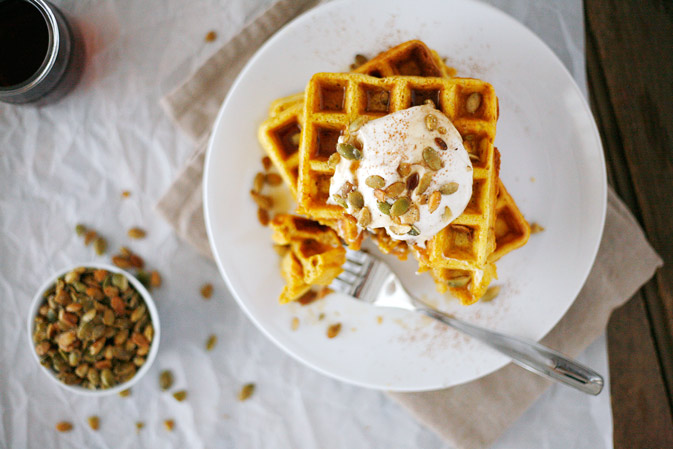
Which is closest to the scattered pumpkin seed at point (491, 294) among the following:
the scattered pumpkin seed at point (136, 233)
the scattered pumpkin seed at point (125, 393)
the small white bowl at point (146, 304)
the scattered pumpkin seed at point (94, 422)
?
the small white bowl at point (146, 304)

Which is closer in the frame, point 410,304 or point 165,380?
point 410,304

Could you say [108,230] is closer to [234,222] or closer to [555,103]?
[234,222]

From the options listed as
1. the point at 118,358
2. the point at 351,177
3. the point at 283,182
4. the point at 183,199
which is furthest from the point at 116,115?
the point at 351,177

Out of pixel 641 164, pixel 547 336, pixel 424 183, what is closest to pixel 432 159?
pixel 424 183

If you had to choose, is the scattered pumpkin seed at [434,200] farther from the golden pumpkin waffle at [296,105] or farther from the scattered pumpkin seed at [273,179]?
the scattered pumpkin seed at [273,179]

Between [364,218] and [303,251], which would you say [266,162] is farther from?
[364,218]

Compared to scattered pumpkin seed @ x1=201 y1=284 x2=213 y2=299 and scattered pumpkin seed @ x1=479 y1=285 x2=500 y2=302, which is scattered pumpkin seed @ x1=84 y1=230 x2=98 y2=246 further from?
scattered pumpkin seed @ x1=479 y1=285 x2=500 y2=302

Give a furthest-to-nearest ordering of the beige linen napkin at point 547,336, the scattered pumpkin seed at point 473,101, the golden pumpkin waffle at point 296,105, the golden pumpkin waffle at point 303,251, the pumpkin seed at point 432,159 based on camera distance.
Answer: the beige linen napkin at point 547,336 < the golden pumpkin waffle at point 303,251 < the golden pumpkin waffle at point 296,105 < the scattered pumpkin seed at point 473,101 < the pumpkin seed at point 432,159
